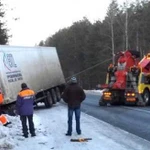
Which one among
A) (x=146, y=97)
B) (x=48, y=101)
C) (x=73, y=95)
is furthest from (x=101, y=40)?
(x=73, y=95)

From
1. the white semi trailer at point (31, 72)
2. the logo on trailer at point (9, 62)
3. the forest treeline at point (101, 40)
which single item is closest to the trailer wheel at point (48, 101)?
the white semi trailer at point (31, 72)

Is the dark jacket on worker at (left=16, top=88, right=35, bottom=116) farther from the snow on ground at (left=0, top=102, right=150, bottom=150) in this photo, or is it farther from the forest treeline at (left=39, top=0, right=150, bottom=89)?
the forest treeline at (left=39, top=0, right=150, bottom=89)

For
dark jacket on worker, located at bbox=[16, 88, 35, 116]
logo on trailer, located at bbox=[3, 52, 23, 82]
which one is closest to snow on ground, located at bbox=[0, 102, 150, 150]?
dark jacket on worker, located at bbox=[16, 88, 35, 116]

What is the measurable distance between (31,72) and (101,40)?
58.2m

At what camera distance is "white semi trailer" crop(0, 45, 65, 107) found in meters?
20.7

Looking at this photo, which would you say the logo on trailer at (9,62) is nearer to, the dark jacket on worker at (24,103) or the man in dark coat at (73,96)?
the dark jacket on worker at (24,103)

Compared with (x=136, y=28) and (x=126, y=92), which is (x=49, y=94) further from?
(x=136, y=28)

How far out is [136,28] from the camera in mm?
68438

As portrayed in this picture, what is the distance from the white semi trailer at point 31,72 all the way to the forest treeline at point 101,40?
58.9 ft

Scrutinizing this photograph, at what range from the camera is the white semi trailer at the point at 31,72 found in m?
20.7

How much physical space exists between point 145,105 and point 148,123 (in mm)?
10386

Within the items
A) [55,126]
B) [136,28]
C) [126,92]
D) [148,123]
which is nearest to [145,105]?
[126,92]

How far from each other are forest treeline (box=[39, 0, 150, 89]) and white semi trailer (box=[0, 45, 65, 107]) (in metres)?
17.9

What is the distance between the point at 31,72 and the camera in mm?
24906
